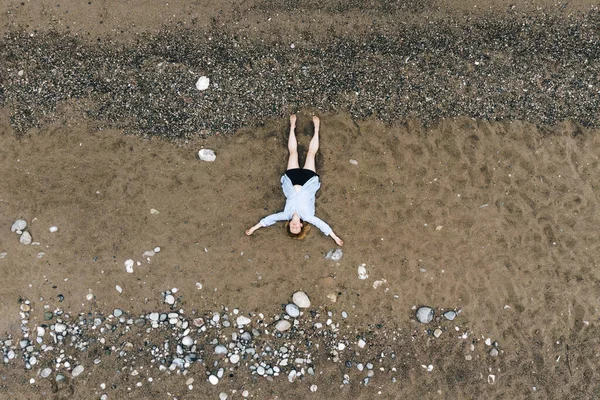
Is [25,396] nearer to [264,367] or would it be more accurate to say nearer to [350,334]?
[264,367]

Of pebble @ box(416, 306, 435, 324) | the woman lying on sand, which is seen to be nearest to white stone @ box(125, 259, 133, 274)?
the woman lying on sand

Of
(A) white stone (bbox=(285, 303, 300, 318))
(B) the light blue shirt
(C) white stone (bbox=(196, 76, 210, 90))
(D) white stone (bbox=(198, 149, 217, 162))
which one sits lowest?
(A) white stone (bbox=(285, 303, 300, 318))

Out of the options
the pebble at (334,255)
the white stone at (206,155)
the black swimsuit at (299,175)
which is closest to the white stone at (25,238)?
the white stone at (206,155)

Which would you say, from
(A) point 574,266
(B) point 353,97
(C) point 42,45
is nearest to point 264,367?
(B) point 353,97

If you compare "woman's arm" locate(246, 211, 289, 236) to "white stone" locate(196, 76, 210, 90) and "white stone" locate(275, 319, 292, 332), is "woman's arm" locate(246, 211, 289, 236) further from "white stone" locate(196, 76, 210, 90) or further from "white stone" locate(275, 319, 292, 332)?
"white stone" locate(196, 76, 210, 90)

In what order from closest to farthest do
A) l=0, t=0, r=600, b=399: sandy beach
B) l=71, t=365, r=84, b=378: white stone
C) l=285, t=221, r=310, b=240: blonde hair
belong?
l=285, t=221, r=310, b=240: blonde hair, l=71, t=365, r=84, b=378: white stone, l=0, t=0, r=600, b=399: sandy beach

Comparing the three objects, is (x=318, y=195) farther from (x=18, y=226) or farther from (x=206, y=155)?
(x=18, y=226)
